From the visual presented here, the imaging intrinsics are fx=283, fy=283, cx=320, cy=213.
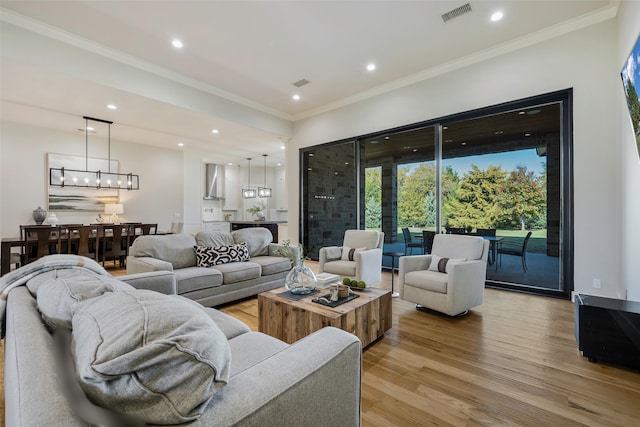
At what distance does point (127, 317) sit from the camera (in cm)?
71

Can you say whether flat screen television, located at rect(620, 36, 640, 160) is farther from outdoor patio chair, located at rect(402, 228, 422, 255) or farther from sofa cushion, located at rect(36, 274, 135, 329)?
sofa cushion, located at rect(36, 274, 135, 329)

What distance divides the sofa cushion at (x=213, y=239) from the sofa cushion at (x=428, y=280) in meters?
2.45

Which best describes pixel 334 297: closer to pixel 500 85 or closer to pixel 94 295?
pixel 94 295

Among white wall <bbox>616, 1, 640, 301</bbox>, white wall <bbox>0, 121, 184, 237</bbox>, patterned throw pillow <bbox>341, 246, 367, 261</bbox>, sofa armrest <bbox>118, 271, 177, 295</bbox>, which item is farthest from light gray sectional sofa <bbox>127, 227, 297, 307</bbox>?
white wall <bbox>0, 121, 184, 237</bbox>

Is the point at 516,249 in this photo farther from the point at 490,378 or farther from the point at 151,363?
the point at 151,363

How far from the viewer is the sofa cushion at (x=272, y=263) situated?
388 cm

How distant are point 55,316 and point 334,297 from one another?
70.7 inches

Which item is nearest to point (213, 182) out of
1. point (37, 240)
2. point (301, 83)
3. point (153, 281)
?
point (37, 240)

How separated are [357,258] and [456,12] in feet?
10.3

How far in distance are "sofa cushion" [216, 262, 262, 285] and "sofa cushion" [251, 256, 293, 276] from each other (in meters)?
0.11

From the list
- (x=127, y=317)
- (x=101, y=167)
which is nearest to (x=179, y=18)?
(x=127, y=317)

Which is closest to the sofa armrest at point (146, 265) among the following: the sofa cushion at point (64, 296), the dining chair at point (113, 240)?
the sofa cushion at point (64, 296)

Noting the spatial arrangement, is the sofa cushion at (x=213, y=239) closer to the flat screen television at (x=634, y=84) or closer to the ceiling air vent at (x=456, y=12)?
the ceiling air vent at (x=456, y=12)

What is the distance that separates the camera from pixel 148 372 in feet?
2.02
